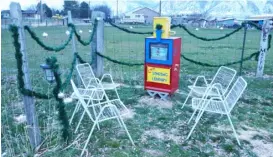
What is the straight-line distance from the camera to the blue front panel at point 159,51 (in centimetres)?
437

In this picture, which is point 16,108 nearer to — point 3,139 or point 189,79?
point 3,139

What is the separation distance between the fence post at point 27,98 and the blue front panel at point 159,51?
8.09ft

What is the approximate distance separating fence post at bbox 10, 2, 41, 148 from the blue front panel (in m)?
2.47

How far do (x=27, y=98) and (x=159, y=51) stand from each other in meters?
2.57

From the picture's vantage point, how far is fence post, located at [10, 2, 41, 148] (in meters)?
2.47

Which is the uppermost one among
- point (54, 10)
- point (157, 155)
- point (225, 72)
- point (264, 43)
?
point (54, 10)

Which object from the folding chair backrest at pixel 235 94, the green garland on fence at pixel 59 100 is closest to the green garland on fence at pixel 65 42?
the green garland on fence at pixel 59 100

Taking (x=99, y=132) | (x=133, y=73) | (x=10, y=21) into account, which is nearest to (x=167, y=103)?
(x=99, y=132)

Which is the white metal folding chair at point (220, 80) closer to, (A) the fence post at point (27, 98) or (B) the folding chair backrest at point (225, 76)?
(B) the folding chair backrest at point (225, 76)

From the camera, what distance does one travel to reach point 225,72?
4.12m

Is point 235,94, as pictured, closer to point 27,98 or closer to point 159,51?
point 159,51

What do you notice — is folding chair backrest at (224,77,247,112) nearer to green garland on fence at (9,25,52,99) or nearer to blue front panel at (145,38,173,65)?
blue front panel at (145,38,173,65)

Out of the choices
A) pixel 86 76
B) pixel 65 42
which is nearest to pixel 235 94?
pixel 86 76

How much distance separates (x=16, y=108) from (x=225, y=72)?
3624 mm
